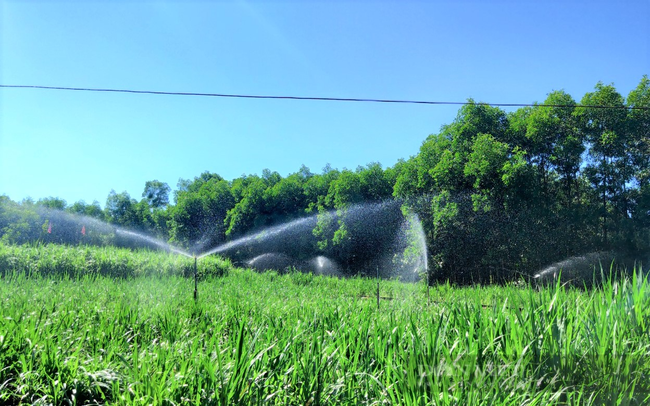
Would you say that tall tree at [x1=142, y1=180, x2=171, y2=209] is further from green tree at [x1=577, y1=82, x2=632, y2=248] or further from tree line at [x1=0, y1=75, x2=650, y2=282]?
green tree at [x1=577, y1=82, x2=632, y2=248]

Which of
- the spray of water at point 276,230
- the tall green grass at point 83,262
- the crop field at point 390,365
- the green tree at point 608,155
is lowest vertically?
the crop field at point 390,365

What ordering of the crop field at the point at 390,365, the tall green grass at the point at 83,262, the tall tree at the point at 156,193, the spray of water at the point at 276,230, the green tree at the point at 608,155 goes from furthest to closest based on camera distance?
1. the tall tree at the point at 156,193
2. the spray of water at the point at 276,230
3. the green tree at the point at 608,155
4. the tall green grass at the point at 83,262
5. the crop field at the point at 390,365

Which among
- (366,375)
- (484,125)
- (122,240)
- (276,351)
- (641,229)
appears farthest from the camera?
(122,240)

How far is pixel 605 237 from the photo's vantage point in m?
13.9

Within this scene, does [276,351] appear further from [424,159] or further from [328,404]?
[424,159]

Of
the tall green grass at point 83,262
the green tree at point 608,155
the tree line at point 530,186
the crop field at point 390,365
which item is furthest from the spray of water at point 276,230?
the crop field at point 390,365

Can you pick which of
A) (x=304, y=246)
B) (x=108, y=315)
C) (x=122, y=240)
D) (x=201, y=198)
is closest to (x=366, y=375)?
(x=108, y=315)

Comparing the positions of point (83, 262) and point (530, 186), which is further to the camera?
point (530, 186)

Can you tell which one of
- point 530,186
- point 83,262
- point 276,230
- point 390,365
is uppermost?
point 530,186

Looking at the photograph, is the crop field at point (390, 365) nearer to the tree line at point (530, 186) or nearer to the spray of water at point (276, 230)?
the tree line at point (530, 186)

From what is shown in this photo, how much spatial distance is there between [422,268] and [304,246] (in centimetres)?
752

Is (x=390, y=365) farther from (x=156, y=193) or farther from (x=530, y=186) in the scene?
(x=156, y=193)

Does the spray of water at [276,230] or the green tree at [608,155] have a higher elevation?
the green tree at [608,155]

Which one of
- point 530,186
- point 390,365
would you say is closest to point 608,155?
point 530,186
